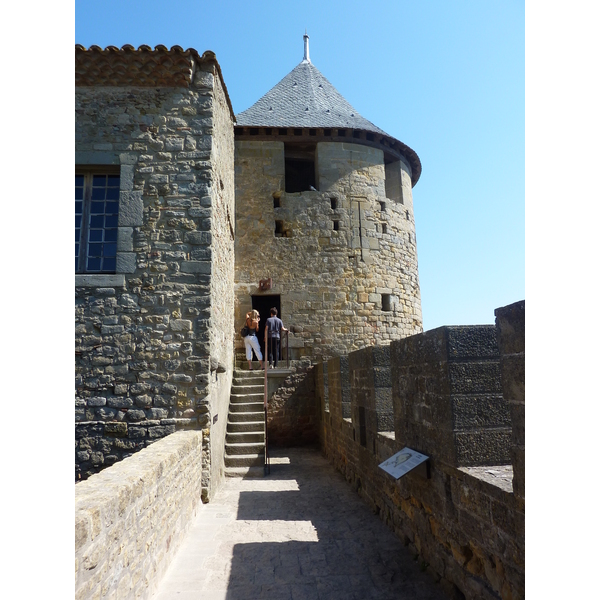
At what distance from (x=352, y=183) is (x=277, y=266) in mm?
3038

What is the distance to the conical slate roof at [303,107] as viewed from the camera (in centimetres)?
1329

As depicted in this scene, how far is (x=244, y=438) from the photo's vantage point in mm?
8250

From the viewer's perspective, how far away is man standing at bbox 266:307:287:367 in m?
11.0

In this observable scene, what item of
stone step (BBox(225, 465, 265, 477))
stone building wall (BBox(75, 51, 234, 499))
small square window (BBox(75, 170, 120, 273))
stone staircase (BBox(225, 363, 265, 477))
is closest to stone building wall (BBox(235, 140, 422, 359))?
stone staircase (BBox(225, 363, 265, 477))

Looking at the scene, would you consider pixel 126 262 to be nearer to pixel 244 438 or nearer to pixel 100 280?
pixel 100 280

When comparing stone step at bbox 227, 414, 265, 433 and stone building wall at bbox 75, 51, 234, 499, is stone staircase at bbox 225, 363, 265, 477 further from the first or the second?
stone building wall at bbox 75, 51, 234, 499

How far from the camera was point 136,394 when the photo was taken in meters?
6.17

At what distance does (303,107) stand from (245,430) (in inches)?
384

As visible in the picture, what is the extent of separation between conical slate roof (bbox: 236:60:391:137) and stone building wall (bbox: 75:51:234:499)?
6.33 meters

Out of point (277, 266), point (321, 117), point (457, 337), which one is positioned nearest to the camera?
point (457, 337)

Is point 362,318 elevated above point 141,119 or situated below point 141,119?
below

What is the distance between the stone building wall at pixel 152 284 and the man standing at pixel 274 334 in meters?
4.06

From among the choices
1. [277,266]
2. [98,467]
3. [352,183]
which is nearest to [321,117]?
[352,183]

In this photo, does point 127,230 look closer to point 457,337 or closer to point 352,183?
point 457,337
